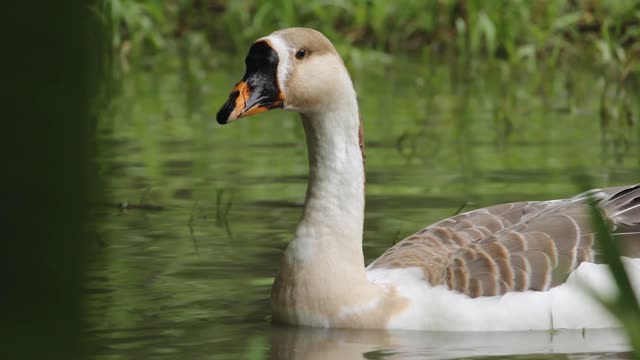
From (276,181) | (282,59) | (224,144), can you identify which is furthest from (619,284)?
(224,144)

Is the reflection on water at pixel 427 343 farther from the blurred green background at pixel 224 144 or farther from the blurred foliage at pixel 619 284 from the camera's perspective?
the blurred foliage at pixel 619 284

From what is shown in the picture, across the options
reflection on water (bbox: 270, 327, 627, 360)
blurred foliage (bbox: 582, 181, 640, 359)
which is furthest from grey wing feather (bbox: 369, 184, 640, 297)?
blurred foliage (bbox: 582, 181, 640, 359)

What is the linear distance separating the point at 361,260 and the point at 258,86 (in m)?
0.98

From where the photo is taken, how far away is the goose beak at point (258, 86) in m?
5.33

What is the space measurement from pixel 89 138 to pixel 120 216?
8.18 m

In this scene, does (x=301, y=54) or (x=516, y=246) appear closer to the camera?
(x=301, y=54)

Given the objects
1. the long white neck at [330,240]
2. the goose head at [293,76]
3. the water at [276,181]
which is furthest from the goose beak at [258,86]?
the water at [276,181]

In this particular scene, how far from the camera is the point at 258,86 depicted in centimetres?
544

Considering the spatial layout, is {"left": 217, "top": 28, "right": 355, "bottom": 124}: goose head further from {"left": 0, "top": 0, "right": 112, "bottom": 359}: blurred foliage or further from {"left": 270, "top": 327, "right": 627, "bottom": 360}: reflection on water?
{"left": 0, "top": 0, "right": 112, "bottom": 359}: blurred foliage

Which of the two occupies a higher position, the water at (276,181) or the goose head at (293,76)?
the goose head at (293,76)

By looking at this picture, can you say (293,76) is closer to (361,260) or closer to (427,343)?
(361,260)

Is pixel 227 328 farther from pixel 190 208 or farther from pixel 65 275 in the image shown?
pixel 65 275

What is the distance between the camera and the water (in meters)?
5.55

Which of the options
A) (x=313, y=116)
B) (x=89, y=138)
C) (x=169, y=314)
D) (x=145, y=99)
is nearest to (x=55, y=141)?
(x=89, y=138)
